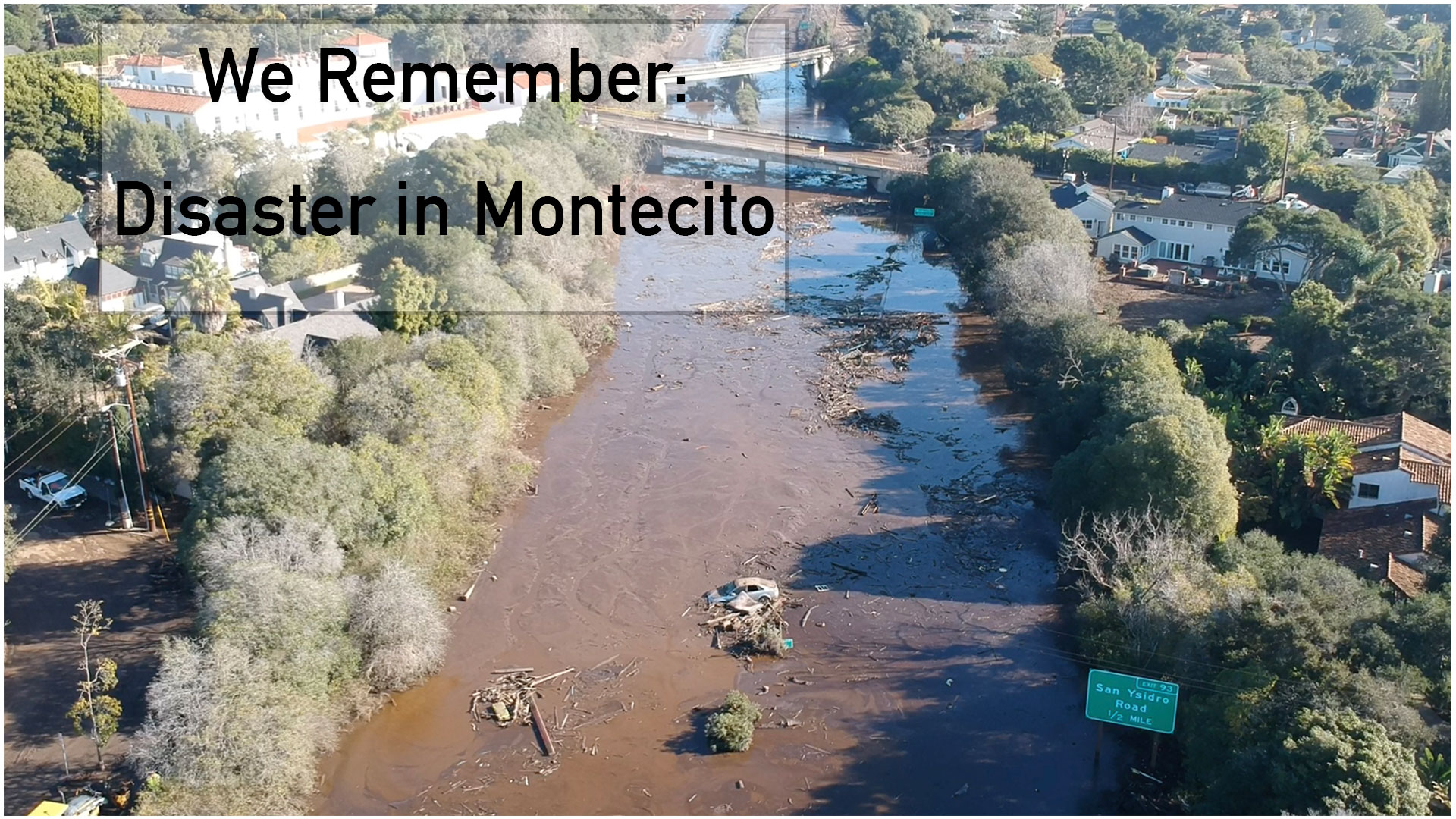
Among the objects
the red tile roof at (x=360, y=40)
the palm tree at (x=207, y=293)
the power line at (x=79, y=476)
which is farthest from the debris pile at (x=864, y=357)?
the red tile roof at (x=360, y=40)

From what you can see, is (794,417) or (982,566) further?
(794,417)

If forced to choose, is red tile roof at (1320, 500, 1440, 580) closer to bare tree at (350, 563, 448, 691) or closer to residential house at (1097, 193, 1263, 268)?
bare tree at (350, 563, 448, 691)

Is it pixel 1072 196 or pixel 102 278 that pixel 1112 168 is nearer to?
pixel 1072 196

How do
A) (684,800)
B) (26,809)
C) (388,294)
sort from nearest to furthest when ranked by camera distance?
1. (26,809)
2. (684,800)
3. (388,294)

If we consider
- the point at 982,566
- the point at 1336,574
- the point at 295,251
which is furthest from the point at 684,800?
the point at 295,251

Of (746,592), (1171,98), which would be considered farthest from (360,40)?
(746,592)

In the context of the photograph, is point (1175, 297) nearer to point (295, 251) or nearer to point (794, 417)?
point (794, 417)
